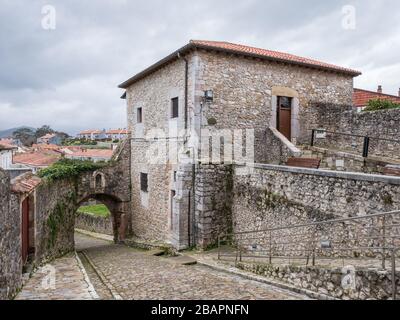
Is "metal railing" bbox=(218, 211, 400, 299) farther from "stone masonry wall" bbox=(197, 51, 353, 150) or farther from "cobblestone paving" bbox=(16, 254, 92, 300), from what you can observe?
"stone masonry wall" bbox=(197, 51, 353, 150)

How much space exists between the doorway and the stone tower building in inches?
1.6

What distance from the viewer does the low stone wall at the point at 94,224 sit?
25.5 metres

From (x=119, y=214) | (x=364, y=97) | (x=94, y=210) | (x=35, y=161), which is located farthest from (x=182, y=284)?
(x=35, y=161)

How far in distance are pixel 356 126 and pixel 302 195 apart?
263 inches

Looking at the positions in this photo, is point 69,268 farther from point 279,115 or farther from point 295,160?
point 279,115

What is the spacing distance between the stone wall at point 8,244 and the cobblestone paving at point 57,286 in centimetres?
33

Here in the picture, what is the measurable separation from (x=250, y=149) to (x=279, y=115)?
2206 mm

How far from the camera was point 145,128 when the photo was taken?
647 inches

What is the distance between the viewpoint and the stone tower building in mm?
11961

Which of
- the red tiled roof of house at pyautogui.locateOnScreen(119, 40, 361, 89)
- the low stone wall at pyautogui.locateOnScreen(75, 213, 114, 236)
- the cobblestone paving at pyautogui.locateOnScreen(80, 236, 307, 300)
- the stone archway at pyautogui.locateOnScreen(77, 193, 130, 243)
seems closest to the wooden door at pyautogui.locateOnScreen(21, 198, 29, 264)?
the cobblestone paving at pyautogui.locateOnScreen(80, 236, 307, 300)

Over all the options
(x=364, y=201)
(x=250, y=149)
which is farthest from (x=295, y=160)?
(x=364, y=201)

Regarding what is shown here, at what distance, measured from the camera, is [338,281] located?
577cm
